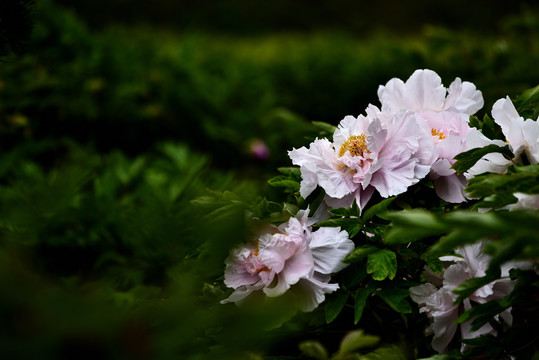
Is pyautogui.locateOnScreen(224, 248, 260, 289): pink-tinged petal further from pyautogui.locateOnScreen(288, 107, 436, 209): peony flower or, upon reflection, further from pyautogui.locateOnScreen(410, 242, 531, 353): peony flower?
pyautogui.locateOnScreen(410, 242, 531, 353): peony flower

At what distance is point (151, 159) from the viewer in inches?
138

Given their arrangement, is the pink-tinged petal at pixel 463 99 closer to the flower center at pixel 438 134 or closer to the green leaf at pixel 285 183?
the flower center at pixel 438 134

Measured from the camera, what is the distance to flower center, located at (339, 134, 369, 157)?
961 millimetres

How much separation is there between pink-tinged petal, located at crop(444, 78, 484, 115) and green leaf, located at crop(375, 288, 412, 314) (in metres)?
Answer: 0.43

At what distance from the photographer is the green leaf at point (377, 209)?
2.93 feet

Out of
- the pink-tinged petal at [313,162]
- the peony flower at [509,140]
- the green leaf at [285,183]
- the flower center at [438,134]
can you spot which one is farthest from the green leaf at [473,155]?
the green leaf at [285,183]

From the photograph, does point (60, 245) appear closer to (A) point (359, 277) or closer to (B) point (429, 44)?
(A) point (359, 277)

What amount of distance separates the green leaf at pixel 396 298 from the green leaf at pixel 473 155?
24cm

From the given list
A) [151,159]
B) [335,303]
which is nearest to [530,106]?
[335,303]

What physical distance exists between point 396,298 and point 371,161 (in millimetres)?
254

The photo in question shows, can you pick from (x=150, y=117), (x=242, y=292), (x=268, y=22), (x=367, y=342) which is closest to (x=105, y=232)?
(x=242, y=292)

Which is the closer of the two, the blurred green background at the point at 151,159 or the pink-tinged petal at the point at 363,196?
the blurred green background at the point at 151,159

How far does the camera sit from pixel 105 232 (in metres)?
1.97

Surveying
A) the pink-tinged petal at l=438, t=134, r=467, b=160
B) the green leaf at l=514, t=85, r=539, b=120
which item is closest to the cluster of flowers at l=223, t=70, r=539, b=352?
the pink-tinged petal at l=438, t=134, r=467, b=160
